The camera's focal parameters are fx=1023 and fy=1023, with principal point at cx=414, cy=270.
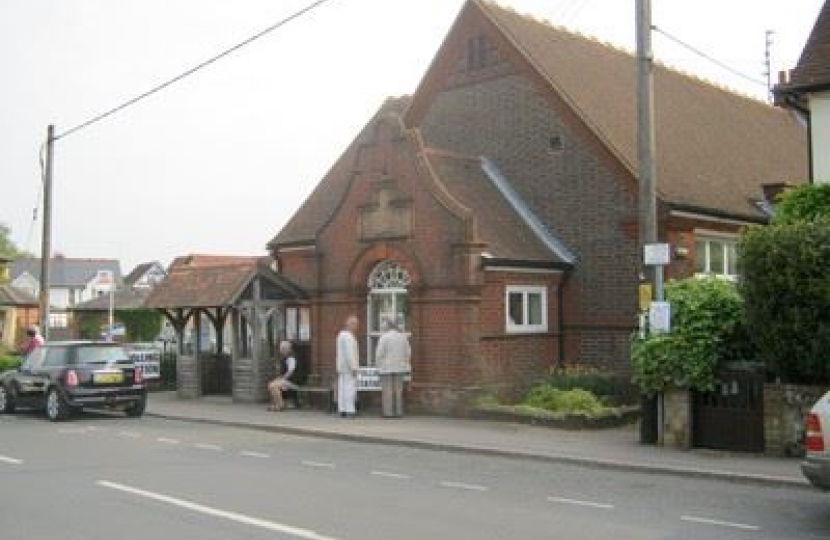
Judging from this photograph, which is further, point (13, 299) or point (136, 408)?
point (13, 299)

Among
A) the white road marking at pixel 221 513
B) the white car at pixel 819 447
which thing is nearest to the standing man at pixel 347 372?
the white road marking at pixel 221 513

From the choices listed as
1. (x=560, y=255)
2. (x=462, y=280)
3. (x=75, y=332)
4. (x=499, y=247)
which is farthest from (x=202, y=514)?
(x=75, y=332)

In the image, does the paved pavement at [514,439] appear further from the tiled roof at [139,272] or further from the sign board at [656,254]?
the tiled roof at [139,272]

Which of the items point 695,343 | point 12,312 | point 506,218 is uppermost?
point 506,218

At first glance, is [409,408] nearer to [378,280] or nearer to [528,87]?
[378,280]

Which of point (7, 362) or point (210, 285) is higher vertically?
point (210, 285)

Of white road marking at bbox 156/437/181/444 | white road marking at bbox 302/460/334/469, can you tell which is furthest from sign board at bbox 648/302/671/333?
white road marking at bbox 156/437/181/444

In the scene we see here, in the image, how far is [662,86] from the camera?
2892 centimetres

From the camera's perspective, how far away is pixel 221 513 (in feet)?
32.6

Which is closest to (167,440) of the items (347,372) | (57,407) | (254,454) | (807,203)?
(254,454)

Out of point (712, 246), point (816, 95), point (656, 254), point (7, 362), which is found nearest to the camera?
point (656, 254)

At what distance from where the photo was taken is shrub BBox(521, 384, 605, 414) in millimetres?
17875

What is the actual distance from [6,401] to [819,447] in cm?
1839

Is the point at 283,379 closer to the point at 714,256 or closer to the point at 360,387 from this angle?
the point at 360,387
